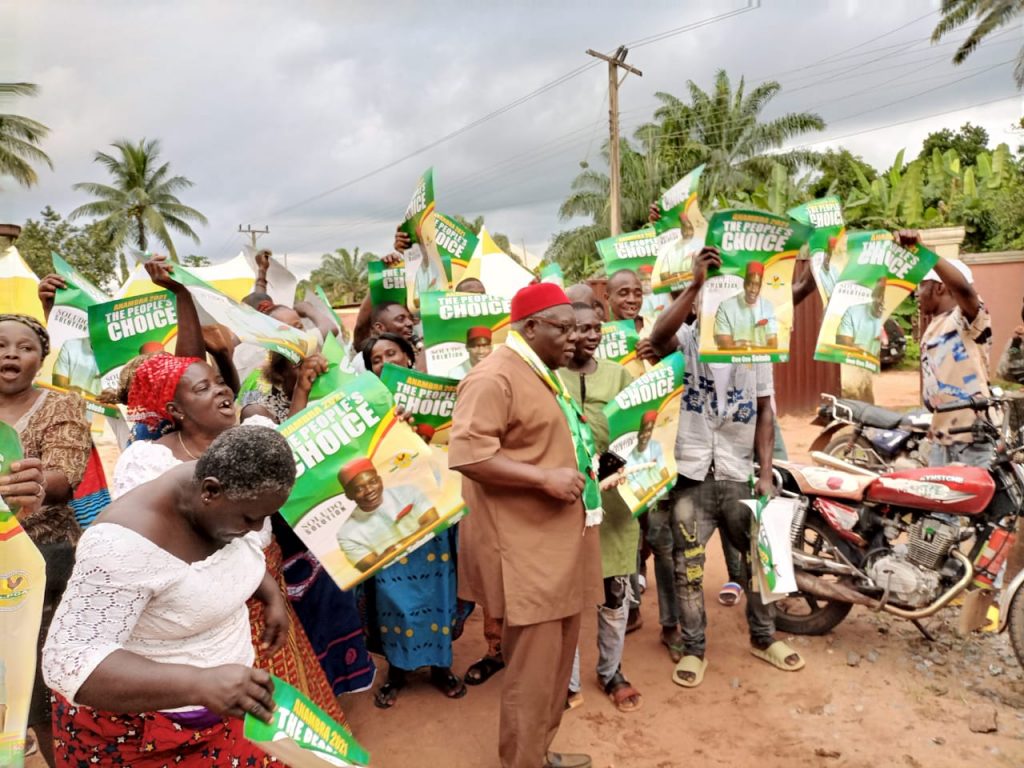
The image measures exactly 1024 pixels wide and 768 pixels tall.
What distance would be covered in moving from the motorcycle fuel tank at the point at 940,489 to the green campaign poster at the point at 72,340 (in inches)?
156

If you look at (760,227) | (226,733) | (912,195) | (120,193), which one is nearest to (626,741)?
(226,733)

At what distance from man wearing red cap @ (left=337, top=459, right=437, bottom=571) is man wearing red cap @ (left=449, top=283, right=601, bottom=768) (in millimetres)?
212

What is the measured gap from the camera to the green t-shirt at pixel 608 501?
3.50 m

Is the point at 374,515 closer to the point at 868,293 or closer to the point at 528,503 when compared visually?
the point at 528,503

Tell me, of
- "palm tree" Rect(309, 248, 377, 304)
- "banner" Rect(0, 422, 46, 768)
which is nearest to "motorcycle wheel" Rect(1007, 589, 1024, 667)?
"banner" Rect(0, 422, 46, 768)

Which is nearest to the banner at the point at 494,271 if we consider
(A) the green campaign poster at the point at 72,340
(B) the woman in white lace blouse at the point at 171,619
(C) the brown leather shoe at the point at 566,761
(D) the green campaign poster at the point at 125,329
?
(D) the green campaign poster at the point at 125,329

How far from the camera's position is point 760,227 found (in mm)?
3213

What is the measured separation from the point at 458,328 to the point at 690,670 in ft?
7.02

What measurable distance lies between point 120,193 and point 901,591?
40455 millimetres

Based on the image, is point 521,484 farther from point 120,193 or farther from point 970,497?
point 120,193

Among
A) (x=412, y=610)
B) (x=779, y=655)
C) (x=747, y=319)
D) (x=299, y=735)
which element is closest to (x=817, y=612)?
(x=779, y=655)

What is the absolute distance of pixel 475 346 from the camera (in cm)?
345

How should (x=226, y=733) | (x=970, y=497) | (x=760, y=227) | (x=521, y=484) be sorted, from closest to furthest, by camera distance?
(x=226, y=733) < (x=521, y=484) < (x=760, y=227) < (x=970, y=497)

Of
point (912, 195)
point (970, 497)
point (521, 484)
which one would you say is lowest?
point (970, 497)
